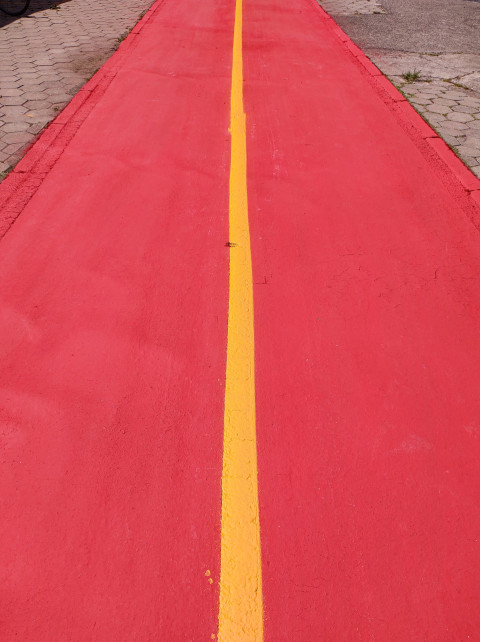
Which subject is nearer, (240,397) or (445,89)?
(240,397)

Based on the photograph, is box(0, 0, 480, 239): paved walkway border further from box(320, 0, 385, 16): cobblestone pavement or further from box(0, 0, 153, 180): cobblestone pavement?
box(320, 0, 385, 16): cobblestone pavement

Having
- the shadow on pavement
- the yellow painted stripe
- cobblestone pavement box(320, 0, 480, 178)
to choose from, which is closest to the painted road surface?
the yellow painted stripe

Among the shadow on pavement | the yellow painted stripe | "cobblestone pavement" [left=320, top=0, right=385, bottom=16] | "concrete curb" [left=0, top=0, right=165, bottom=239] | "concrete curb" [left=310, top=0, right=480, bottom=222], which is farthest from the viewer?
"cobblestone pavement" [left=320, top=0, right=385, bottom=16]

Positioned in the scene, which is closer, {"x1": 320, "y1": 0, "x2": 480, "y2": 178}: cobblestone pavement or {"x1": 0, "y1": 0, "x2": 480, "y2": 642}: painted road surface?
{"x1": 0, "y1": 0, "x2": 480, "y2": 642}: painted road surface

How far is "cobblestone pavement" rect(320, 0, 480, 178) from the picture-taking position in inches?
221


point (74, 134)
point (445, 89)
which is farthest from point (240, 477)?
point (445, 89)

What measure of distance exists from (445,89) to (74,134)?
5.24 m

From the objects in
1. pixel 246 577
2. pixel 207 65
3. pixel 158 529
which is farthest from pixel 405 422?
pixel 207 65

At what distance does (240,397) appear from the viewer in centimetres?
280

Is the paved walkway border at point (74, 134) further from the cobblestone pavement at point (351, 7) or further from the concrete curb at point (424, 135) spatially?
the cobblestone pavement at point (351, 7)

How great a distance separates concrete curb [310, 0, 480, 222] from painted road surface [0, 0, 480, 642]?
14 cm

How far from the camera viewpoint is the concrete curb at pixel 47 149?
14.4 feet

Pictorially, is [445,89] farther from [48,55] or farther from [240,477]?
[240,477]

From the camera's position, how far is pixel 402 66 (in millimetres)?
7859
